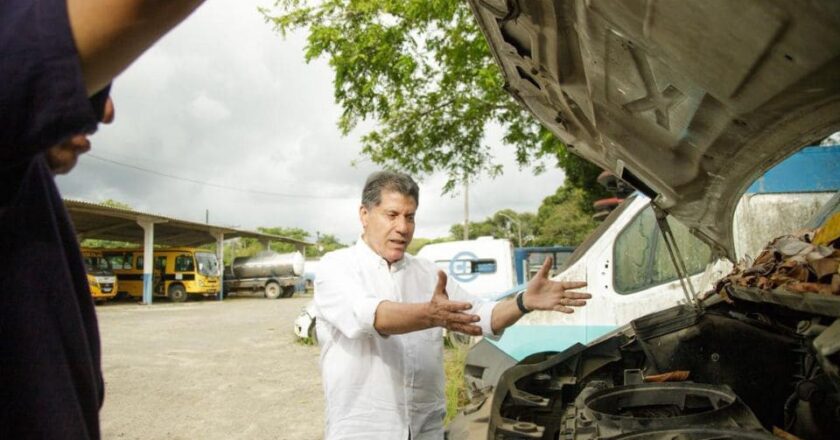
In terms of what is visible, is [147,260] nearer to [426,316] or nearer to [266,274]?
[266,274]

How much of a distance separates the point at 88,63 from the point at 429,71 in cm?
946

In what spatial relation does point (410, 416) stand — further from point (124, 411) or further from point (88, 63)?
point (124, 411)

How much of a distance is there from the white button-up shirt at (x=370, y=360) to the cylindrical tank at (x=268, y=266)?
957 inches

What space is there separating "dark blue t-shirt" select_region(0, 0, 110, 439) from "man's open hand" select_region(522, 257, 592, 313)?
1702 millimetres

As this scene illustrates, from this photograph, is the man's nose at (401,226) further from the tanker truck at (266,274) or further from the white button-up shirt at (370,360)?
the tanker truck at (266,274)

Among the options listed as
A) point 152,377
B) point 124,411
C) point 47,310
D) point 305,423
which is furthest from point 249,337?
point 47,310

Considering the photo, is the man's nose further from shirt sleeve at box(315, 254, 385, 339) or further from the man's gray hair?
shirt sleeve at box(315, 254, 385, 339)

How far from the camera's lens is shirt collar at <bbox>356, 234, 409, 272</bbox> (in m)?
2.33

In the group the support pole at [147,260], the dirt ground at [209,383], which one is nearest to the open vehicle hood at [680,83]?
the dirt ground at [209,383]

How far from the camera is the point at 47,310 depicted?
762 millimetres

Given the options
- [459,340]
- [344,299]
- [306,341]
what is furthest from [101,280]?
[344,299]

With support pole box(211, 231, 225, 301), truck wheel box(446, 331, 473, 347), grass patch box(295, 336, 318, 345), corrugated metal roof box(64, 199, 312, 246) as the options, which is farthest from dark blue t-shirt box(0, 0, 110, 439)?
support pole box(211, 231, 225, 301)

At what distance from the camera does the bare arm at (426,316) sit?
182cm

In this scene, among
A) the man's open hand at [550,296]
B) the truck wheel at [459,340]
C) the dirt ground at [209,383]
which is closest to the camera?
the man's open hand at [550,296]
